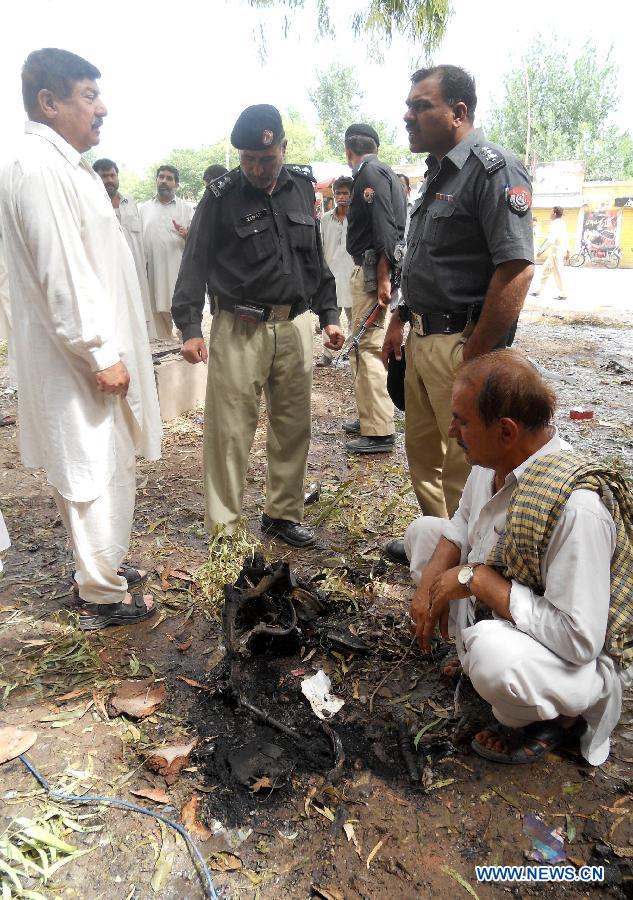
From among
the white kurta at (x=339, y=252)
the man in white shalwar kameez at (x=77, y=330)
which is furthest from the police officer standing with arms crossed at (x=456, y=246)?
the white kurta at (x=339, y=252)

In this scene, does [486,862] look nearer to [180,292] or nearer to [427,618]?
[427,618]

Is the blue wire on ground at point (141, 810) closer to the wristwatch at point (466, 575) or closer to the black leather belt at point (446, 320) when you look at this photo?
the wristwatch at point (466, 575)

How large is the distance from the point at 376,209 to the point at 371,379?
1.33 meters

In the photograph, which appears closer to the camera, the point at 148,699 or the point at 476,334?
the point at 148,699

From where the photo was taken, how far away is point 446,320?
2.78 m

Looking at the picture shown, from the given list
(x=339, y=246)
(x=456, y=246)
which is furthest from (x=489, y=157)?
(x=339, y=246)

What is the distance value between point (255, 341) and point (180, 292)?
465mm

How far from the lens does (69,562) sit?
3451mm

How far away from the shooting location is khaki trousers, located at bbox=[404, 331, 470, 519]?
2.83m

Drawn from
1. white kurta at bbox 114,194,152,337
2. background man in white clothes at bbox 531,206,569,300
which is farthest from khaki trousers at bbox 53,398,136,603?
background man in white clothes at bbox 531,206,569,300

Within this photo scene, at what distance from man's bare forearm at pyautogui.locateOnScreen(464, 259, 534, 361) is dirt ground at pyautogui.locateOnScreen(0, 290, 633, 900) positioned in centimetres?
136

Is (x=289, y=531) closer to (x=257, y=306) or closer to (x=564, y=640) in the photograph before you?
(x=257, y=306)

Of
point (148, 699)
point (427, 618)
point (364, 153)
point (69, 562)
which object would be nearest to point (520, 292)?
point (427, 618)

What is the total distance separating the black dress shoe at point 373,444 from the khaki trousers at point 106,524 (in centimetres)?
264
